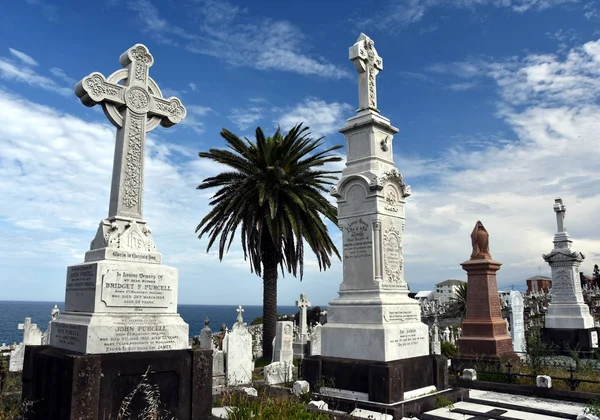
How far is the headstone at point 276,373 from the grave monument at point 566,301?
12530 millimetres

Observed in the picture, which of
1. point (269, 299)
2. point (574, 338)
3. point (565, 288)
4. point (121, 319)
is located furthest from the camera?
point (269, 299)

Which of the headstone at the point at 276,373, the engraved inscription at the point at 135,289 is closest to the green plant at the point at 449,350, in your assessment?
the headstone at the point at 276,373

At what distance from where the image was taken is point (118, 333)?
609cm

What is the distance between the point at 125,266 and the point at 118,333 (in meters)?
0.90

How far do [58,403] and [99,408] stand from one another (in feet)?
1.61

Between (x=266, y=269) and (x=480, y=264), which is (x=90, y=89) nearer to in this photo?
(x=480, y=264)

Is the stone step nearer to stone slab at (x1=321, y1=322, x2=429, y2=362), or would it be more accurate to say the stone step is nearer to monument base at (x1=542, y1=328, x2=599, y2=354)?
stone slab at (x1=321, y1=322, x2=429, y2=362)

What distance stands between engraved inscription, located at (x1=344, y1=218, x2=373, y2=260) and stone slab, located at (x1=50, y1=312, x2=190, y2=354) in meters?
4.42

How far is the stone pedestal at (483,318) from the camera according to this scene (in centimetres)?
1402

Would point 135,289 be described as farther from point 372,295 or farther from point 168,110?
point 372,295

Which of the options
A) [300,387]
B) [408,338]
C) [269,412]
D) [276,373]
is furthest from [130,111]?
[276,373]

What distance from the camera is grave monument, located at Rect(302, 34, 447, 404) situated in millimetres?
8961

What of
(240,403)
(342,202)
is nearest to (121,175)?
(240,403)

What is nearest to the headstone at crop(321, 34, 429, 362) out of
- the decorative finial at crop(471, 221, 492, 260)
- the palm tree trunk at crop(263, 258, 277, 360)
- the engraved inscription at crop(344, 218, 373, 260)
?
the engraved inscription at crop(344, 218, 373, 260)
